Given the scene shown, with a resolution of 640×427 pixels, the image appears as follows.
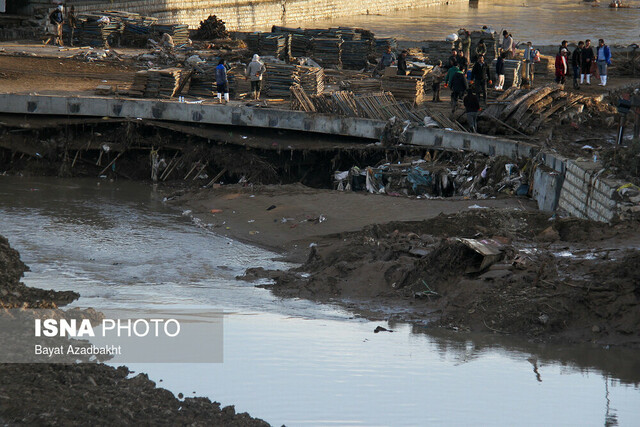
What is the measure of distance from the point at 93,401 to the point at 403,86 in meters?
17.9

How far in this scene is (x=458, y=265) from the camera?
1298cm

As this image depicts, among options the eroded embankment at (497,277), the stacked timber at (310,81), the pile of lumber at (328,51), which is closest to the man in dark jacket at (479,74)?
the stacked timber at (310,81)

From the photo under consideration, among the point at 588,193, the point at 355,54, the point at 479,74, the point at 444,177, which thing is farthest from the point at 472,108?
the point at 355,54

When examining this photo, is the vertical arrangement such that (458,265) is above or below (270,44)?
below

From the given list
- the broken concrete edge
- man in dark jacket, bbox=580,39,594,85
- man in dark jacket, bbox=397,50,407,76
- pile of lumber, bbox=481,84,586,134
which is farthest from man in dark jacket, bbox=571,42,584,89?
the broken concrete edge

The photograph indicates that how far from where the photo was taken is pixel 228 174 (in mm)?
22625

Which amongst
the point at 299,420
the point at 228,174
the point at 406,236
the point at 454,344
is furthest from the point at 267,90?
the point at 299,420

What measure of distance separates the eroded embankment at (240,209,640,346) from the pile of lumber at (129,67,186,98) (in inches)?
415

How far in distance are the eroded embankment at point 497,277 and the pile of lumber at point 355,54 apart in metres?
17.5

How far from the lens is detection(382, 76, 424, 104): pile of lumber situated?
81.0 ft

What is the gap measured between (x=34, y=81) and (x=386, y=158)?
38.7 feet

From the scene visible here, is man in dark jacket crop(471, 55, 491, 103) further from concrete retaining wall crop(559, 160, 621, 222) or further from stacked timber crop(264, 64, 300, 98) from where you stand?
concrete retaining wall crop(559, 160, 621, 222)

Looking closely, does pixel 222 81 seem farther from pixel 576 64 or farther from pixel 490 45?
pixel 490 45

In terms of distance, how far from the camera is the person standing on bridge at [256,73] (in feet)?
79.6
